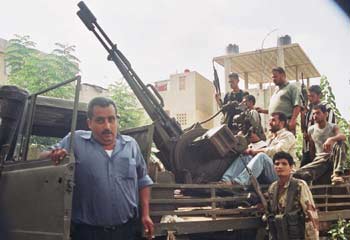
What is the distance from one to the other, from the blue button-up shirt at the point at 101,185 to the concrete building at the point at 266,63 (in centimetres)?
1244

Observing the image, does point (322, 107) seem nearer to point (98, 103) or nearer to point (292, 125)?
point (292, 125)

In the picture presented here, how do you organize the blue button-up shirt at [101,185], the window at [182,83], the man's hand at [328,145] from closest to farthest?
1. the blue button-up shirt at [101,185]
2. the man's hand at [328,145]
3. the window at [182,83]

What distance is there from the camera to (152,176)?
3592 millimetres

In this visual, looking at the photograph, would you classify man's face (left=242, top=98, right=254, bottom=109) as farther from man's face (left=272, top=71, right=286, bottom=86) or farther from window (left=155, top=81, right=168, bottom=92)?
window (left=155, top=81, right=168, bottom=92)

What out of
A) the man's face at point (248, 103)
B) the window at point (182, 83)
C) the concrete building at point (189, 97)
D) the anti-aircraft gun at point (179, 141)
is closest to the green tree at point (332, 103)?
the man's face at point (248, 103)

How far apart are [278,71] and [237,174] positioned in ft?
7.58

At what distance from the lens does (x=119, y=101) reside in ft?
52.1

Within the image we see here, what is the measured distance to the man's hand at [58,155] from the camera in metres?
2.64

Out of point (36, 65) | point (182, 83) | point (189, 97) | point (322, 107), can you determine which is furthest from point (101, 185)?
point (182, 83)

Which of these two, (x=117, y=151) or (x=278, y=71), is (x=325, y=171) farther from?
(x=117, y=151)

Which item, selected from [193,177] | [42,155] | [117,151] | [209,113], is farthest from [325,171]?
[209,113]

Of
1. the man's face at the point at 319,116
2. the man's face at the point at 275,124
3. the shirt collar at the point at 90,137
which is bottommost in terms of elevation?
the shirt collar at the point at 90,137

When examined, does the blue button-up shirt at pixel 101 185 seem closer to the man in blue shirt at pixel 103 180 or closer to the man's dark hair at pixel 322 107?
the man in blue shirt at pixel 103 180

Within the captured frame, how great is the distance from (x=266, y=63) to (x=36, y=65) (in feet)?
26.2
